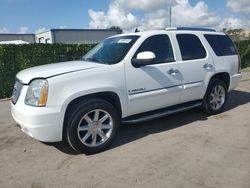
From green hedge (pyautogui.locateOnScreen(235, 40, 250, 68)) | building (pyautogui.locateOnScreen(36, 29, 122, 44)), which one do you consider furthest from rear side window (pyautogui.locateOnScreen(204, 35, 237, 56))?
building (pyautogui.locateOnScreen(36, 29, 122, 44))

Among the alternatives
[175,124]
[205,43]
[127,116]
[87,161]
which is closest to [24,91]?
[87,161]

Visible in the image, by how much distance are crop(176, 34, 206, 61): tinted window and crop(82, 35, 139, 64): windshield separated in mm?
1041

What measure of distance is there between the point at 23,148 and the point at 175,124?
2.89 metres

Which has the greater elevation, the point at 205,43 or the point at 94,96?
the point at 205,43

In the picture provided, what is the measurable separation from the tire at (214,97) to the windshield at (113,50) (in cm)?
215

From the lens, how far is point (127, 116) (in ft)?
16.0

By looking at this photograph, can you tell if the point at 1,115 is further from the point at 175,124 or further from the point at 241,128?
the point at 241,128

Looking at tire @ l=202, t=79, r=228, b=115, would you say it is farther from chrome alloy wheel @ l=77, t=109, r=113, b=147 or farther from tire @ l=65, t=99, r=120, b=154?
chrome alloy wheel @ l=77, t=109, r=113, b=147

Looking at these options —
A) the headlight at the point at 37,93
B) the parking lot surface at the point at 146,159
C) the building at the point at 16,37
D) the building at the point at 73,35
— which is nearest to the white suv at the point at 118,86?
the headlight at the point at 37,93

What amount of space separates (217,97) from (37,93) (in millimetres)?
4070

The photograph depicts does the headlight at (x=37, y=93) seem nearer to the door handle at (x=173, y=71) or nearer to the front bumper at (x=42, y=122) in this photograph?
the front bumper at (x=42, y=122)

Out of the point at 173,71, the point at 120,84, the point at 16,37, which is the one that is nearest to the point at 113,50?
the point at 120,84

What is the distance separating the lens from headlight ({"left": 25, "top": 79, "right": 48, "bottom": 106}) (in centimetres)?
401

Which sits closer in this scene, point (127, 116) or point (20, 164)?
point (20, 164)
